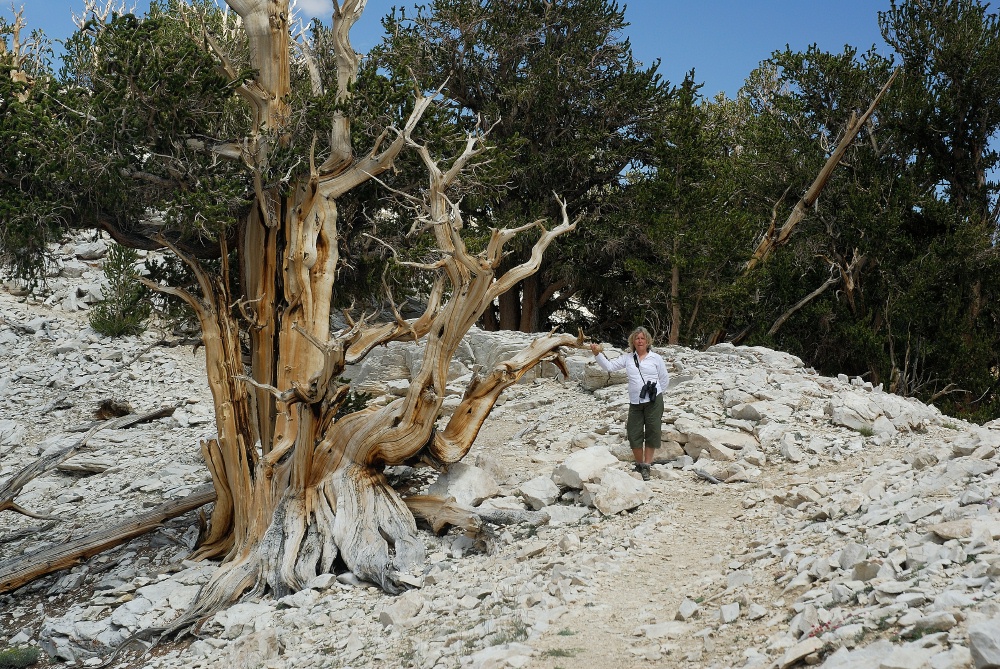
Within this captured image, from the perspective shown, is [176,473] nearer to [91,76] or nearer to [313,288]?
[313,288]

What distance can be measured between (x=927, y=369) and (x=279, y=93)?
14305mm

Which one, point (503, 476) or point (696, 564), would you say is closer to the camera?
point (696, 564)

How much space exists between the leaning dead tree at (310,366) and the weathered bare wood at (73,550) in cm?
65

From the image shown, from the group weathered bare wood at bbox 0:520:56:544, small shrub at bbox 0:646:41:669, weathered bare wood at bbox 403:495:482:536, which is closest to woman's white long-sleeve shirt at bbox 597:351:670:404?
weathered bare wood at bbox 403:495:482:536

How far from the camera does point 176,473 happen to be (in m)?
12.2

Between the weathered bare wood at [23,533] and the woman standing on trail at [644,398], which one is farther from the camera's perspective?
the weathered bare wood at [23,533]

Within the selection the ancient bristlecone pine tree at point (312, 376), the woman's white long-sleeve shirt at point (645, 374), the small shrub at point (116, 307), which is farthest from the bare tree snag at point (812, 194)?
the small shrub at point (116, 307)

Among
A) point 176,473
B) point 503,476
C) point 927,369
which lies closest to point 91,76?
point 176,473

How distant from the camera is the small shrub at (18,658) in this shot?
7.62 meters

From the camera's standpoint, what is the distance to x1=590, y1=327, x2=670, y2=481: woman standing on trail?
837 cm

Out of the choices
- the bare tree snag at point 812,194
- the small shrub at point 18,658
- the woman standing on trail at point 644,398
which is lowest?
the small shrub at point 18,658

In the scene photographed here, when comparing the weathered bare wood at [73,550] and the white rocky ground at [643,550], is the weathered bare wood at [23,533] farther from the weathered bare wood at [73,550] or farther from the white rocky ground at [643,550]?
the weathered bare wood at [73,550]

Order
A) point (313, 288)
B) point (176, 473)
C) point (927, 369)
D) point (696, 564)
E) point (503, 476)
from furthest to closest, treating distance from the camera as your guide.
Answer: point (927, 369) → point (176, 473) → point (313, 288) → point (503, 476) → point (696, 564)

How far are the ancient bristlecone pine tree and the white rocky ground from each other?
1.33 ft
